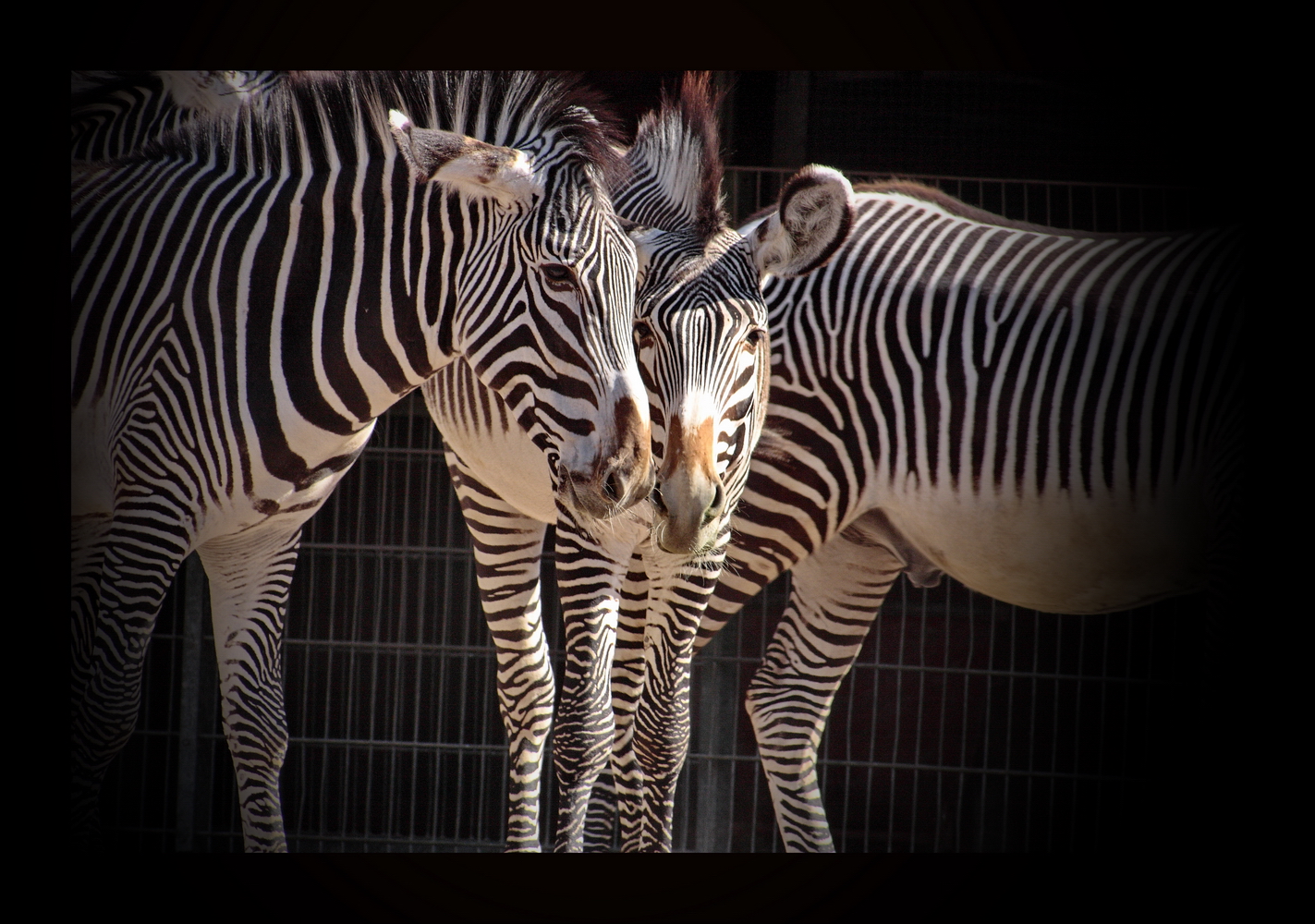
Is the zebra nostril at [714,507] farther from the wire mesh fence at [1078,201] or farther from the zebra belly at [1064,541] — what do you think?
the wire mesh fence at [1078,201]

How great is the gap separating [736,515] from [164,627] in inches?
77.8

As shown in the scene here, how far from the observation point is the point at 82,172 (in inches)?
140

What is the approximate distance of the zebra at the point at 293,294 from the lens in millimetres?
3420

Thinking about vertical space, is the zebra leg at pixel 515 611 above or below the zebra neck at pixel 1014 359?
below

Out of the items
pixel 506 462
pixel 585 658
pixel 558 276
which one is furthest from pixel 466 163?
pixel 585 658

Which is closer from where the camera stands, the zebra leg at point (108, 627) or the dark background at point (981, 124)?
the zebra leg at point (108, 627)

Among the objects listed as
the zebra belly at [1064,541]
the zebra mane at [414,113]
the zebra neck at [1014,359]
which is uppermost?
the zebra mane at [414,113]

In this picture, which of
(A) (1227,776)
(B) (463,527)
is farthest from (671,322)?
(A) (1227,776)

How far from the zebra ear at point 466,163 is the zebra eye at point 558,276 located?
0.24 meters

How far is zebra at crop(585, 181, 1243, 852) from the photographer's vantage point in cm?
364

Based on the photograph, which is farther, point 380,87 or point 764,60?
point 764,60

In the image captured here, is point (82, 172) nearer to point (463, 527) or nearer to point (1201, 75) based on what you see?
point (463, 527)

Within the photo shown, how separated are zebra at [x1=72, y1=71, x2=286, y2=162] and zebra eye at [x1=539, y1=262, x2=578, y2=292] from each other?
1.12 m

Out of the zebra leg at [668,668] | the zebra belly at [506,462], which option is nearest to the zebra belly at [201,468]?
the zebra belly at [506,462]
